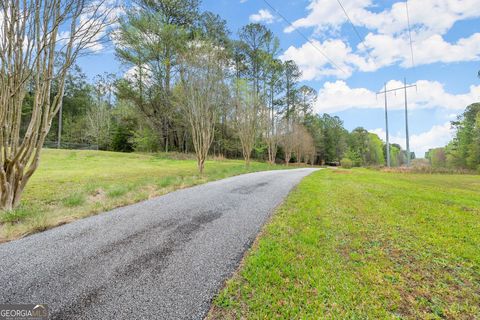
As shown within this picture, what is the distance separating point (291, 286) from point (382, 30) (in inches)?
437

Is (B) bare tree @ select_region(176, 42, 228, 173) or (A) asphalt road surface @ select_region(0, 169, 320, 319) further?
(B) bare tree @ select_region(176, 42, 228, 173)

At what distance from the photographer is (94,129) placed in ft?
96.1

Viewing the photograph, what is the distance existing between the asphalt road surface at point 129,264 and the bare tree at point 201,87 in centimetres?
702

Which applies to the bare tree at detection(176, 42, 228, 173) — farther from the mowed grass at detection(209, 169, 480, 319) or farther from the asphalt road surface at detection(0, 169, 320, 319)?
the mowed grass at detection(209, 169, 480, 319)

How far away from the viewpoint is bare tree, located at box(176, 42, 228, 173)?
10.2 metres

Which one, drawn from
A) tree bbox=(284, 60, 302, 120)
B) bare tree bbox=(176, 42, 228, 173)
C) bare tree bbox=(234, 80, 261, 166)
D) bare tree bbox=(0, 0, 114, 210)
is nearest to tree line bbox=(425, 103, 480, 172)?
tree bbox=(284, 60, 302, 120)

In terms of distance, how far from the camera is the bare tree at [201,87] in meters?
10.2

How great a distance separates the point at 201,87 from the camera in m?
10.3

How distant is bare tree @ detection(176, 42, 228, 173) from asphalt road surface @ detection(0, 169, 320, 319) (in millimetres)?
7015

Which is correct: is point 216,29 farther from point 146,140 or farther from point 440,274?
point 440,274

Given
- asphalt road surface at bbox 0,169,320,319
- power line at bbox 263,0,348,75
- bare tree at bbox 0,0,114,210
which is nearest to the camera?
asphalt road surface at bbox 0,169,320,319

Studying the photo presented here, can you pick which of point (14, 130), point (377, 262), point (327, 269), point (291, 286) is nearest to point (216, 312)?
point (291, 286)

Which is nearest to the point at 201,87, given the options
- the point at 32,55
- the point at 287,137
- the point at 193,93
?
the point at 193,93

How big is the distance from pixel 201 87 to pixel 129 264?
949 centimetres
